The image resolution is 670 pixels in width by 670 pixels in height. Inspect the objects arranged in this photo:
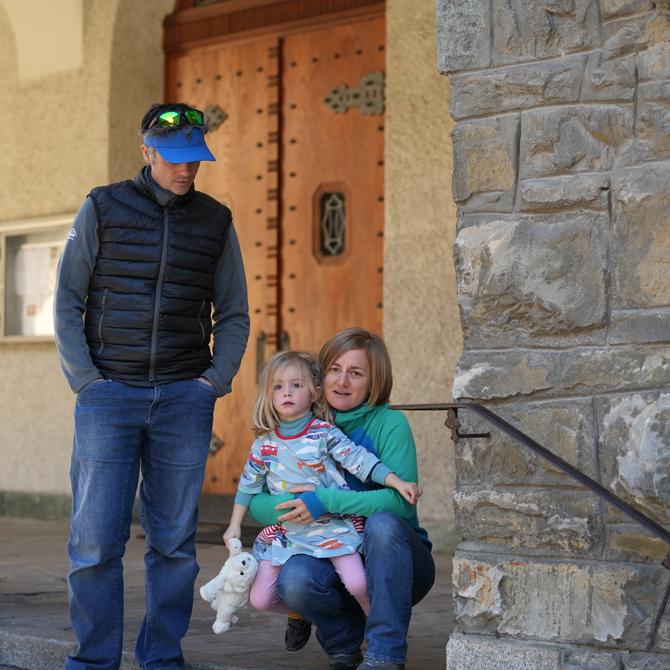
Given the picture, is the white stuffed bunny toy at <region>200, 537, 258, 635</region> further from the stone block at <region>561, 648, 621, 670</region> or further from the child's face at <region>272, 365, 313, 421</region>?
the stone block at <region>561, 648, 621, 670</region>

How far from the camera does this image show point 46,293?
9312 millimetres

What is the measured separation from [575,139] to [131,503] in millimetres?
1668

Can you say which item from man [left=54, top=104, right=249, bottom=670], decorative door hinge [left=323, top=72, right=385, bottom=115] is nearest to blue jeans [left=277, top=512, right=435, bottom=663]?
man [left=54, top=104, right=249, bottom=670]

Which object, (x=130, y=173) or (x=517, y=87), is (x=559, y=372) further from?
(x=130, y=173)

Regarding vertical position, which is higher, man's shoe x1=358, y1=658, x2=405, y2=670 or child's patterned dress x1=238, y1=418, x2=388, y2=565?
child's patterned dress x1=238, y1=418, x2=388, y2=565

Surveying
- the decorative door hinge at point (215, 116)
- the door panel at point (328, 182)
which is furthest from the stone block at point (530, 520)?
the decorative door hinge at point (215, 116)

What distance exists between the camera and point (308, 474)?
4.36 meters

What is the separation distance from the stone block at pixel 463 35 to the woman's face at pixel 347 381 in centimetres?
91

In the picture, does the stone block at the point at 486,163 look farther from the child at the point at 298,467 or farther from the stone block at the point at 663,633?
the stone block at the point at 663,633

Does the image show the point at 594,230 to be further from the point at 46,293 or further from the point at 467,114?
the point at 46,293

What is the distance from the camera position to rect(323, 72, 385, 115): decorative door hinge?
7.92 m

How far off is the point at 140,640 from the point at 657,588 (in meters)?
1.62

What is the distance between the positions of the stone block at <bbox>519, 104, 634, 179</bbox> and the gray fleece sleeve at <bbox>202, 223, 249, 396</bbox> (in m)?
1.05

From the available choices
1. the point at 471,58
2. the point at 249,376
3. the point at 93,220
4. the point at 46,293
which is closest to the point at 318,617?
the point at 93,220
